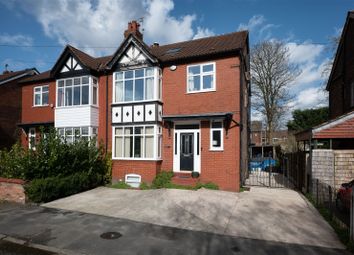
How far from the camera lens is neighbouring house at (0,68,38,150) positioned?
24.3 m

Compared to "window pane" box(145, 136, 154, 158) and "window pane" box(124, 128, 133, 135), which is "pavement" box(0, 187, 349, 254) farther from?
"window pane" box(124, 128, 133, 135)

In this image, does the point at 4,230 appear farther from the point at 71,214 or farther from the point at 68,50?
the point at 68,50

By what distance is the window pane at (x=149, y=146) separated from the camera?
48.9ft

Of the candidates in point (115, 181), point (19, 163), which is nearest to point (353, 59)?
point (115, 181)

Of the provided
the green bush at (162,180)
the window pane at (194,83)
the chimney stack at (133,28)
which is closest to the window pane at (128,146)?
the green bush at (162,180)

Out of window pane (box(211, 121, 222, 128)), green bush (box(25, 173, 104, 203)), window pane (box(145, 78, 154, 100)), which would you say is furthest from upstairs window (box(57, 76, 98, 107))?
window pane (box(211, 121, 222, 128))

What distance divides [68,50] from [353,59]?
17068 mm

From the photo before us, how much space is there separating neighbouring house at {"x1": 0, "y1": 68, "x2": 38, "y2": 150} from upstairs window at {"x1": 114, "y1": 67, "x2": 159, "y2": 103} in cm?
1369

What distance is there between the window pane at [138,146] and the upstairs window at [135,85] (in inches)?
84.3

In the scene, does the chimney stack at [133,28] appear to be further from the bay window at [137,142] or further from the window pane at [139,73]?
the bay window at [137,142]

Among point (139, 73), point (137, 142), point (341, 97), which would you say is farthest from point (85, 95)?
point (341, 97)

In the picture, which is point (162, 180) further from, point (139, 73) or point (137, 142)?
point (139, 73)

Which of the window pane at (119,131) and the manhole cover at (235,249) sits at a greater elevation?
the window pane at (119,131)

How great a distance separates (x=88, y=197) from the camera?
12383 mm
